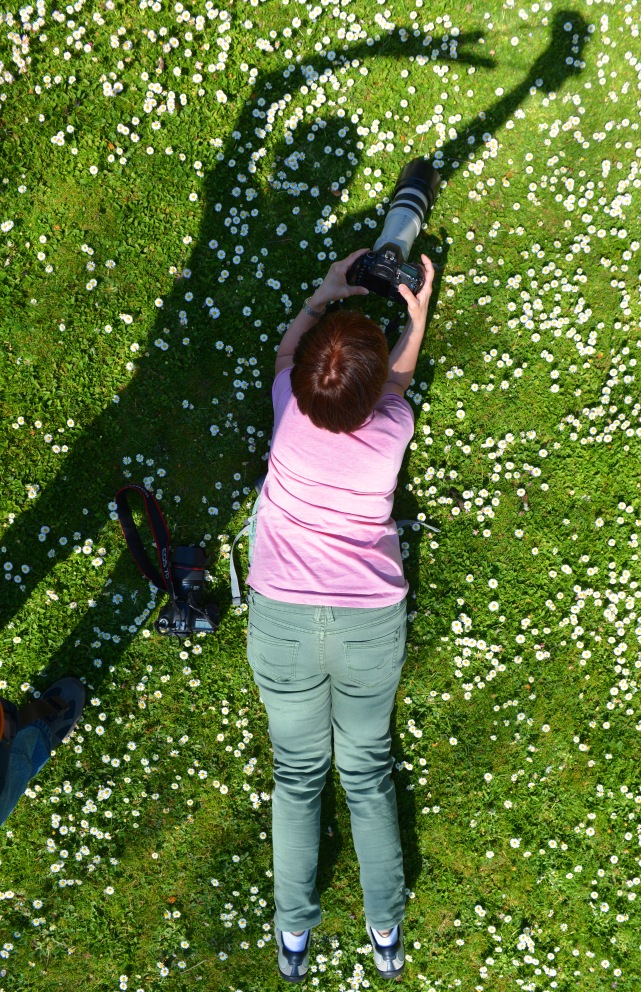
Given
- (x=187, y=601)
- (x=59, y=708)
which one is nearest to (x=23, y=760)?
(x=59, y=708)

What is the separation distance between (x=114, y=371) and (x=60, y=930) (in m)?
4.26

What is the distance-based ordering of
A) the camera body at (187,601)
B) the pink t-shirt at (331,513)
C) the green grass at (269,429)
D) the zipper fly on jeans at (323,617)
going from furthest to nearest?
1. the green grass at (269,429)
2. the camera body at (187,601)
3. the zipper fly on jeans at (323,617)
4. the pink t-shirt at (331,513)

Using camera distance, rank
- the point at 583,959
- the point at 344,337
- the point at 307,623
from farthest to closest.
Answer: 1. the point at 583,959
2. the point at 307,623
3. the point at 344,337

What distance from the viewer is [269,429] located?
488 cm

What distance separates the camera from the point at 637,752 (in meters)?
4.87

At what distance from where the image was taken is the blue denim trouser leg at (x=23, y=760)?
4230mm

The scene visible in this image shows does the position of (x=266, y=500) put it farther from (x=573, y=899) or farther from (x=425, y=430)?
(x=573, y=899)

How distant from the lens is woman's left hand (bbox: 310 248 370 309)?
4234 mm

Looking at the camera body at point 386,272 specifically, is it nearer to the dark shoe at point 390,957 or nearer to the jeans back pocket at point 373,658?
the jeans back pocket at point 373,658

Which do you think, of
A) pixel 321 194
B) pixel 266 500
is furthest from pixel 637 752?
pixel 321 194

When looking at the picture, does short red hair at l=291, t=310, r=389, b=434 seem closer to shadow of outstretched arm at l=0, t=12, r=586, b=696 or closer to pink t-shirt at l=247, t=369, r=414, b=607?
pink t-shirt at l=247, t=369, r=414, b=607

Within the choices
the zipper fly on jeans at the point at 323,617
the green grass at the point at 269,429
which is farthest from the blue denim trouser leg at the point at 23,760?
the zipper fly on jeans at the point at 323,617

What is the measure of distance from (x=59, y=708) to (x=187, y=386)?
257cm

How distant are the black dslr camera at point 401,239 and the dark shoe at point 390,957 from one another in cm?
438
